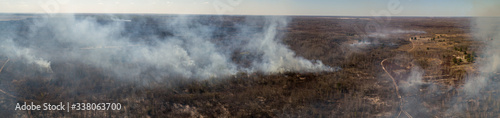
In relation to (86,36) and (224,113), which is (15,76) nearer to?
(224,113)

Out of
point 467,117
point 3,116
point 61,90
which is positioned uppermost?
point 61,90

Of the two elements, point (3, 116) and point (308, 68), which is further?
point (308, 68)

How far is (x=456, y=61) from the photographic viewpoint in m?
23.0

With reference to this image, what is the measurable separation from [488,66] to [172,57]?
26161mm

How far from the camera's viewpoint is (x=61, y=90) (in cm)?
1441

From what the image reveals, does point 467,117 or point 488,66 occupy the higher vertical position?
point 488,66

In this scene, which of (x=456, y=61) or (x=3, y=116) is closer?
(x=3, y=116)

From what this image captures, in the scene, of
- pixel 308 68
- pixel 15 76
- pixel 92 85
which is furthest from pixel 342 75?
pixel 15 76

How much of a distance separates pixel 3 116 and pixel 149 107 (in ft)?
20.9

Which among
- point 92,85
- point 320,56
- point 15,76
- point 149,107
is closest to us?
point 149,107

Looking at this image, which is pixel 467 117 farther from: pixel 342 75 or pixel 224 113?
pixel 224 113

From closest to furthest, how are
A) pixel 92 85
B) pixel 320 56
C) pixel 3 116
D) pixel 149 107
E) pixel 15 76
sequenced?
1. pixel 3 116
2. pixel 149 107
3. pixel 92 85
4. pixel 15 76
5. pixel 320 56

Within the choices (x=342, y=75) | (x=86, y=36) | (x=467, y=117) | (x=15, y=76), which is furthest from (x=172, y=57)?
(x=86, y=36)

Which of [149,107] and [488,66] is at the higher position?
[488,66]
